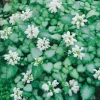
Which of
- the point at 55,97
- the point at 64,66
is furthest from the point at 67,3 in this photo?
the point at 55,97

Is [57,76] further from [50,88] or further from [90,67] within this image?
[90,67]

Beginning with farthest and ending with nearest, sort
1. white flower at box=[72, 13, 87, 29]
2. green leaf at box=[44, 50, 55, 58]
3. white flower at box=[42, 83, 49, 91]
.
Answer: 1. white flower at box=[72, 13, 87, 29]
2. green leaf at box=[44, 50, 55, 58]
3. white flower at box=[42, 83, 49, 91]

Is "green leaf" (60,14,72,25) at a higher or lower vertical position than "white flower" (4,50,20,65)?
higher

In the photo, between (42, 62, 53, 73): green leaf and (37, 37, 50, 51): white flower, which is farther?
(37, 37, 50, 51): white flower

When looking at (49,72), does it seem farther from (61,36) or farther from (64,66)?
(61,36)

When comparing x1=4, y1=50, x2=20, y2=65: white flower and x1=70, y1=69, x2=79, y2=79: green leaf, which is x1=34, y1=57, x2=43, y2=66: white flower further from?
x1=70, y1=69, x2=79, y2=79: green leaf

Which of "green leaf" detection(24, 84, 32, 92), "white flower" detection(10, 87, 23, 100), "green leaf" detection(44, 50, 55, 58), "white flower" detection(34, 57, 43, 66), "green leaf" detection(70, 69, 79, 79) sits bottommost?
"white flower" detection(10, 87, 23, 100)

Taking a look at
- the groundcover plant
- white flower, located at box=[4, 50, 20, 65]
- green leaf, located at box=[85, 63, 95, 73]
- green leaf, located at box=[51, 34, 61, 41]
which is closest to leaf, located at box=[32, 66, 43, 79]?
the groundcover plant

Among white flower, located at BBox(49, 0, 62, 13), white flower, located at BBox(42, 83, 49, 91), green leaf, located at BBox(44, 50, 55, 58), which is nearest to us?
white flower, located at BBox(42, 83, 49, 91)
